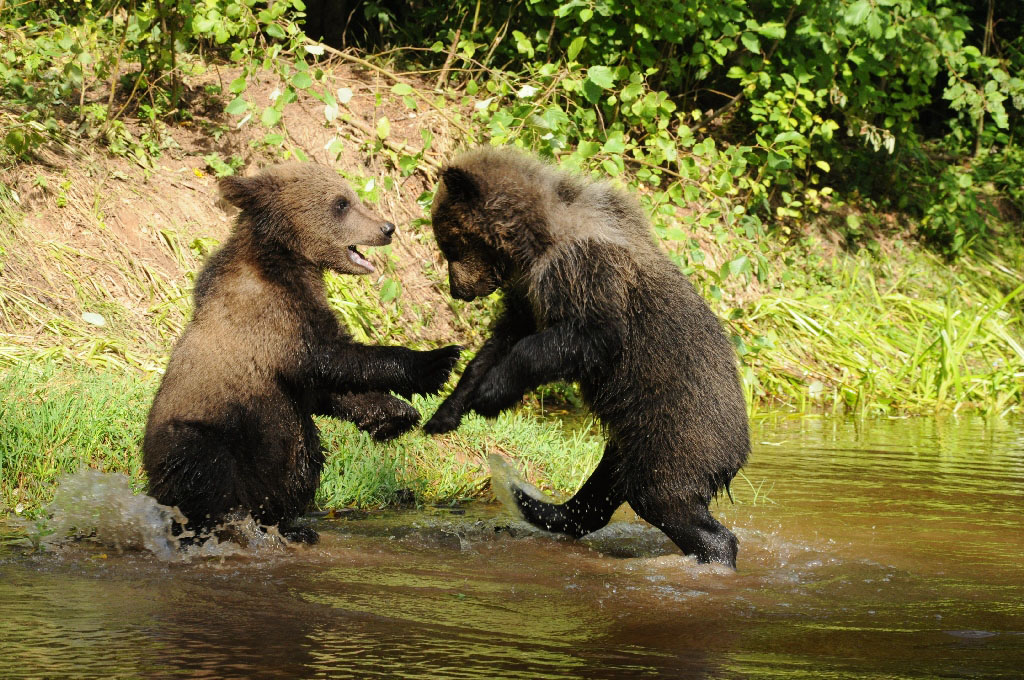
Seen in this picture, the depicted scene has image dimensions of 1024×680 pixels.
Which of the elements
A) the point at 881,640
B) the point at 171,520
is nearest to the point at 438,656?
the point at 881,640

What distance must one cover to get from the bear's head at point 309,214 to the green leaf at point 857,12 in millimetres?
5629

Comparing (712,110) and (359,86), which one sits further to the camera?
(712,110)

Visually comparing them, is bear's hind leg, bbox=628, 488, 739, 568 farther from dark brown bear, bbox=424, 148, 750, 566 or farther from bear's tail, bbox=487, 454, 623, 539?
bear's tail, bbox=487, 454, 623, 539

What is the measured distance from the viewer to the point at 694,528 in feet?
16.5

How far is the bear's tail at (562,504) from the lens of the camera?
18.6ft

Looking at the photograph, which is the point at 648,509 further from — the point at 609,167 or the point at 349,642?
the point at 609,167

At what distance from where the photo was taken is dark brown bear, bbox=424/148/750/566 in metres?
5.02

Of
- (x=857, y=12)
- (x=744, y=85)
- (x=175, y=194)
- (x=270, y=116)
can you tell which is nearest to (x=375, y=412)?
(x=270, y=116)

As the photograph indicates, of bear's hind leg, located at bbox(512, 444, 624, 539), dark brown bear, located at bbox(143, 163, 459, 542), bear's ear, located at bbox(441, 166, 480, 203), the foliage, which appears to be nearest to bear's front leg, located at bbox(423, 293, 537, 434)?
dark brown bear, located at bbox(143, 163, 459, 542)

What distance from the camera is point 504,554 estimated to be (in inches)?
210

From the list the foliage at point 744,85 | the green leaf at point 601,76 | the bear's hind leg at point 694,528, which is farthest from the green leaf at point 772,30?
the bear's hind leg at point 694,528

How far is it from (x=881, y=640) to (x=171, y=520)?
115 inches

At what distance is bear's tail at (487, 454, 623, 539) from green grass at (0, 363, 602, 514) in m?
0.60

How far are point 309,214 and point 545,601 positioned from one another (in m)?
2.24
